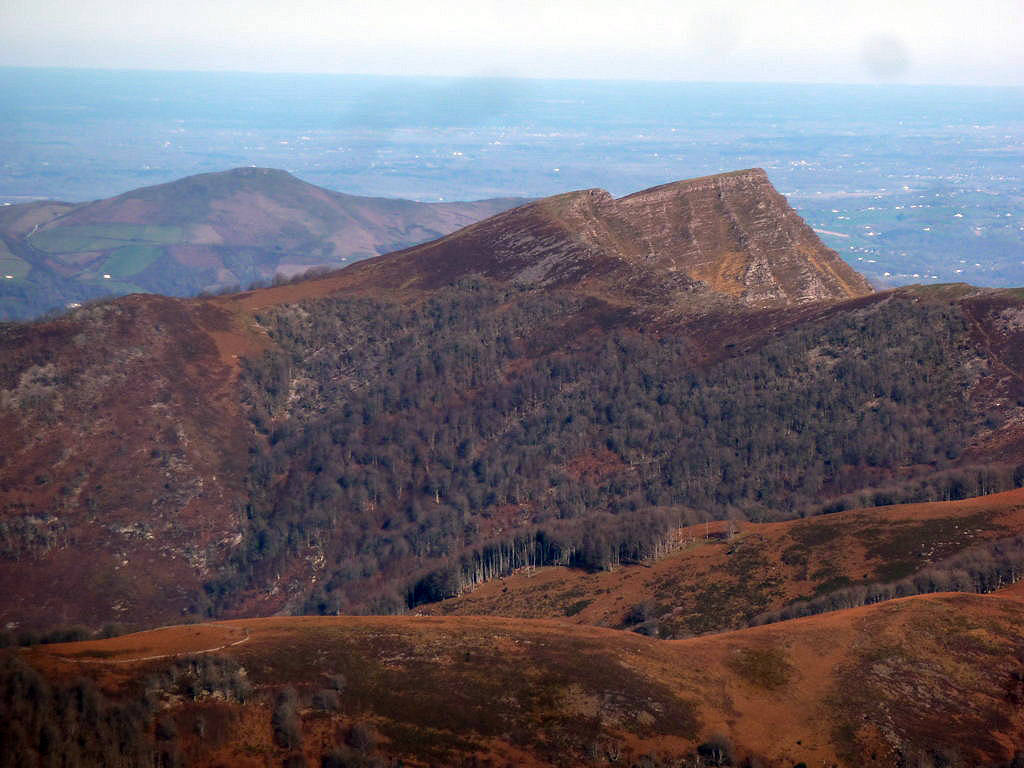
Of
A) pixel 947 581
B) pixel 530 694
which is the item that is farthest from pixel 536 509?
pixel 530 694

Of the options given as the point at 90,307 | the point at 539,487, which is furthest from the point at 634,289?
the point at 90,307

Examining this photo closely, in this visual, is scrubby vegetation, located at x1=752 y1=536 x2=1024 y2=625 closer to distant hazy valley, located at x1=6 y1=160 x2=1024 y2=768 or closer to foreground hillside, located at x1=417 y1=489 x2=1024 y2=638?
foreground hillside, located at x1=417 y1=489 x2=1024 y2=638

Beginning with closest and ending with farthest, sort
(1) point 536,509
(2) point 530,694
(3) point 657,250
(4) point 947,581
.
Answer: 1. (2) point 530,694
2. (4) point 947,581
3. (1) point 536,509
4. (3) point 657,250

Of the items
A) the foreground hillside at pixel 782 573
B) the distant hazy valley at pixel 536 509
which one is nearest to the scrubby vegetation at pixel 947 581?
the foreground hillside at pixel 782 573

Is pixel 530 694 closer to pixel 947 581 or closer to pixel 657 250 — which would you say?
pixel 947 581

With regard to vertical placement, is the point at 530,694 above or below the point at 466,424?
above

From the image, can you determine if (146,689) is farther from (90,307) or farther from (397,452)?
(90,307)

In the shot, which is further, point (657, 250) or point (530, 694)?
point (657, 250)
